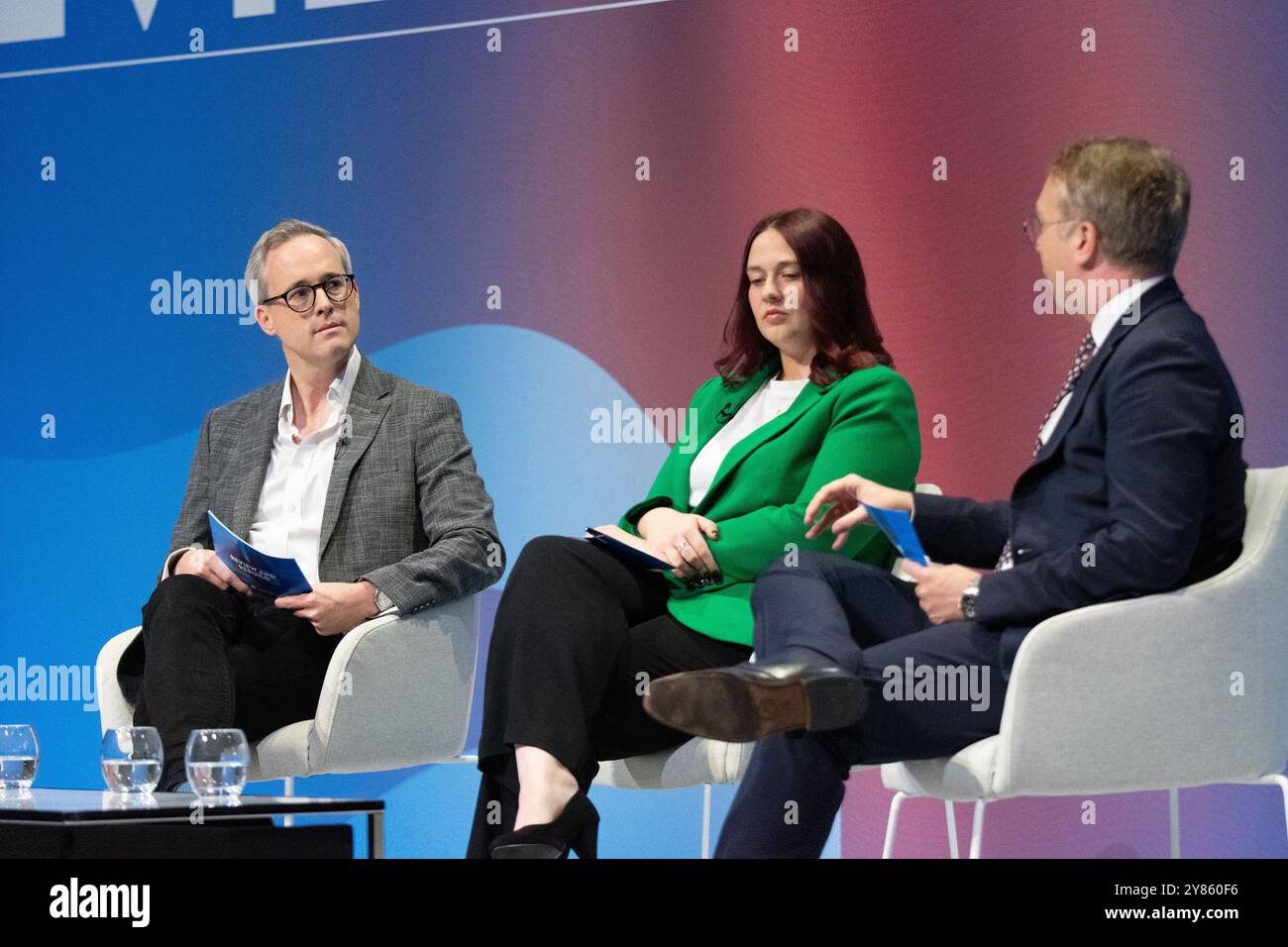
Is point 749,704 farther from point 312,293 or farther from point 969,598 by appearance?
point 312,293

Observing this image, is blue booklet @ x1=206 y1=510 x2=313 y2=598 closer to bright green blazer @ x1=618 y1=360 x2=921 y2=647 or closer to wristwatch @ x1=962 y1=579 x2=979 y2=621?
bright green blazer @ x1=618 y1=360 x2=921 y2=647

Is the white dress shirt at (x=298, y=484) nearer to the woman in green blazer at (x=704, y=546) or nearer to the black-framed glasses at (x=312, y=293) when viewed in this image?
the black-framed glasses at (x=312, y=293)

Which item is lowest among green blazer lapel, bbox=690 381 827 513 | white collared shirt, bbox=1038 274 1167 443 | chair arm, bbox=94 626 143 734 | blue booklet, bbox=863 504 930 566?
chair arm, bbox=94 626 143 734

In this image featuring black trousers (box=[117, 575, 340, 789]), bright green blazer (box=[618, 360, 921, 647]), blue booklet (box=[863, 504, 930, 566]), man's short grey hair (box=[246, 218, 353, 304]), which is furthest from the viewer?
man's short grey hair (box=[246, 218, 353, 304])

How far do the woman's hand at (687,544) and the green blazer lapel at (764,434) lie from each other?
Answer: 0.12m

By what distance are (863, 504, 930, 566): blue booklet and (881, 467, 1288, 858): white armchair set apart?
0.26m

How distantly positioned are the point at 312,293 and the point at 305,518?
549mm

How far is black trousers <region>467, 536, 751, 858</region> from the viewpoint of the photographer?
9.70 ft

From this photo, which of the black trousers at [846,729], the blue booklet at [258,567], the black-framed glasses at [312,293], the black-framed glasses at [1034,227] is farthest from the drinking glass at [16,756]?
the black-framed glasses at [1034,227]

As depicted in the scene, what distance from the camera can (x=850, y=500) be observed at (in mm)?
3139

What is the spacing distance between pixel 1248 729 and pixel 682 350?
212cm

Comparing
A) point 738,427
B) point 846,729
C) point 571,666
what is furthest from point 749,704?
point 738,427

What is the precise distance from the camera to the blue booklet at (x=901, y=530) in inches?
108

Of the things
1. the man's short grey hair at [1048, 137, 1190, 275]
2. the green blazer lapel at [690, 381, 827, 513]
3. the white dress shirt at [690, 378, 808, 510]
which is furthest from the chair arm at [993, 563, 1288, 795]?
the white dress shirt at [690, 378, 808, 510]
